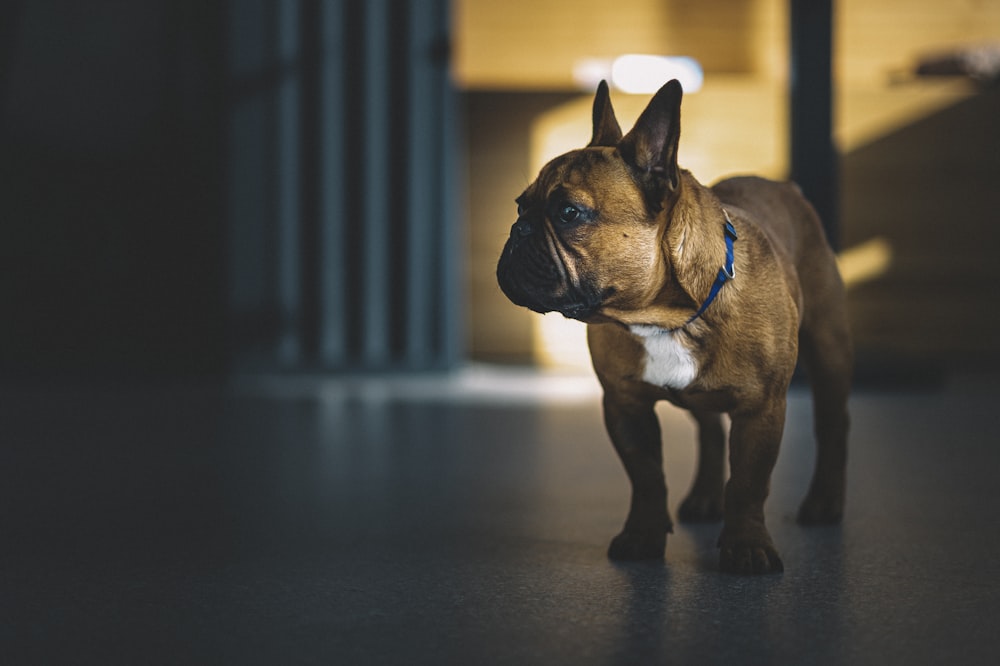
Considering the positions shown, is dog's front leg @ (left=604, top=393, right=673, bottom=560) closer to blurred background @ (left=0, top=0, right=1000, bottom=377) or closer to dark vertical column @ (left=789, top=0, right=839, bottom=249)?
dark vertical column @ (left=789, top=0, right=839, bottom=249)

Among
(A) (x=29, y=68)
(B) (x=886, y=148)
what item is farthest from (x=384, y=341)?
(B) (x=886, y=148)

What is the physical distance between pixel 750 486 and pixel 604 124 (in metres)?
0.54

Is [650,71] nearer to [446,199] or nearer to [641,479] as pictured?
[446,199]

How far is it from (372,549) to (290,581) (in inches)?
8.4

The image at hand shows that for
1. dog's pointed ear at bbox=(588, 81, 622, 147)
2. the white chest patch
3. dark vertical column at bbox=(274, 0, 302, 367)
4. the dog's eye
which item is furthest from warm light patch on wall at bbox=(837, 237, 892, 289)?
the dog's eye

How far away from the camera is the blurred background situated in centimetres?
475

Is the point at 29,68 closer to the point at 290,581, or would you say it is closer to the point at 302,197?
the point at 302,197

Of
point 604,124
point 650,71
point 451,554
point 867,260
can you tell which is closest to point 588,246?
point 604,124

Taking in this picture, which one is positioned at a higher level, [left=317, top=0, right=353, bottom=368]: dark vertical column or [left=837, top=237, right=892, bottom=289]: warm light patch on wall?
[left=317, top=0, right=353, bottom=368]: dark vertical column

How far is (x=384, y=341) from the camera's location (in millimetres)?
4957

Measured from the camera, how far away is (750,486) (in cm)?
152

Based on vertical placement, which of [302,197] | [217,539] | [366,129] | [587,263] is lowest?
[217,539]

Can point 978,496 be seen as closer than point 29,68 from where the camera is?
Yes

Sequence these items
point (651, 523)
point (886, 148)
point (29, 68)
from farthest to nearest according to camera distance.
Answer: point (886, 148) < point (29, 68) < point (651, 523)
